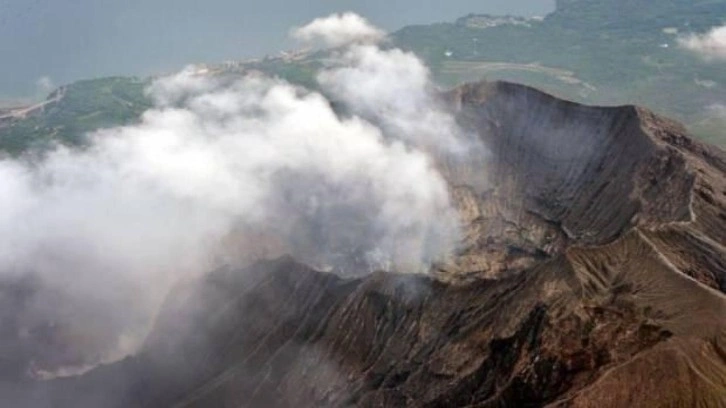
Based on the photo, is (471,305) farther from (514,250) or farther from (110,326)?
(110,326)

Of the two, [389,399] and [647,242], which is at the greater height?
[647,242]

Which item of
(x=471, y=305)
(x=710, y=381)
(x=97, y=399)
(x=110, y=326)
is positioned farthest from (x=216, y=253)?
(x=710, y=381)

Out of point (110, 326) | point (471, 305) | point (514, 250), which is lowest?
point (110, 326)

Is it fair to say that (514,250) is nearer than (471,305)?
No

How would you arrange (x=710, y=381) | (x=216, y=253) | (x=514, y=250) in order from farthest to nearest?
(x=216, y=253) → (x=514, y=250) → (x=710, y=381)

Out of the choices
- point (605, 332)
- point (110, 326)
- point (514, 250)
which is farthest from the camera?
point (110, 326)

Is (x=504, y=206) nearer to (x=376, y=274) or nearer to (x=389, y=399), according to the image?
(x=376, y=274)

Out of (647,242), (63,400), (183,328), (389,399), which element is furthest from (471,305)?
(63,400)
